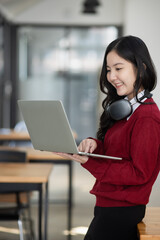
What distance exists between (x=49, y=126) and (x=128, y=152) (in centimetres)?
30

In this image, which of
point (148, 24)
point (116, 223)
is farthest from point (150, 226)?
point (148, 24)

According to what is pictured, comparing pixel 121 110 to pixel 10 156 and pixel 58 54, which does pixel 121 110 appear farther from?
pixel 58 54

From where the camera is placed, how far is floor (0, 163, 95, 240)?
367 cm

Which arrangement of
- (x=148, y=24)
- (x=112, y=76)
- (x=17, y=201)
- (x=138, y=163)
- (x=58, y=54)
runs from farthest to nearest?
(x=58, y=54)
(x=17, y=201)
(x=148, y=24)
(x=112, y=76)
(x=138, y=163)

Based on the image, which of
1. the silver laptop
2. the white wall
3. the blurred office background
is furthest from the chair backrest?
the blurred office background

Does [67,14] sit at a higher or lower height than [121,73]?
lower

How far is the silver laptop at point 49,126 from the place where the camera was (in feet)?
4.55

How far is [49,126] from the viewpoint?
4.78ft

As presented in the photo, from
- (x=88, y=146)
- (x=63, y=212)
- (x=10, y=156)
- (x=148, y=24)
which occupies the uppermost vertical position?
(x=148, y=24)

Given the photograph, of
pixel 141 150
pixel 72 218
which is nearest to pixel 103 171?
pixel 141 150

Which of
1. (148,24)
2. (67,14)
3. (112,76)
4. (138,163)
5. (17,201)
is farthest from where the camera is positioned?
(67,14)

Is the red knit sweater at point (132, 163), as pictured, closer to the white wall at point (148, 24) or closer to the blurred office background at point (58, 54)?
the white wall at point (148, 24)

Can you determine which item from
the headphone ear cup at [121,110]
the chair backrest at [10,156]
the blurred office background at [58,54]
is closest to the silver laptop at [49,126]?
the headphone ear cup at [121,110]

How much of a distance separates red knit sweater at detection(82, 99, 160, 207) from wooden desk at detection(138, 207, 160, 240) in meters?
0.10
